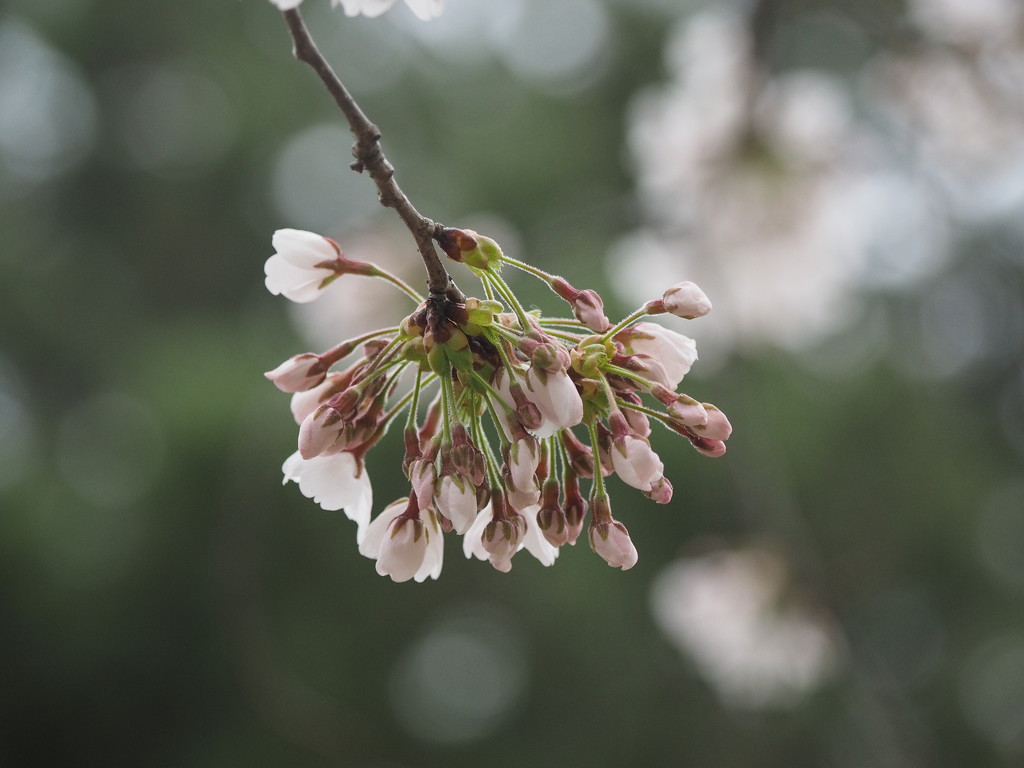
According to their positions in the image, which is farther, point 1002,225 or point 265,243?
point 265,243

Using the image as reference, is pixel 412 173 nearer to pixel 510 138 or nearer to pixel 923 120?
pixel 510 138

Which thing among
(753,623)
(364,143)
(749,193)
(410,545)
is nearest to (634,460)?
(410,545)

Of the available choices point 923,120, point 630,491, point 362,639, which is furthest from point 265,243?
point 923,120

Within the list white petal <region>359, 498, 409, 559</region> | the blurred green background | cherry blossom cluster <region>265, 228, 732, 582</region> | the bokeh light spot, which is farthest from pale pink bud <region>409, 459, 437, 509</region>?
the bokeh light spot

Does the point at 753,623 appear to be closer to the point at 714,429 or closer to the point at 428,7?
the point at 714,429

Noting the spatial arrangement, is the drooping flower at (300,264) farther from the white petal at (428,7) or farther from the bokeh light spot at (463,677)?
the bokeh light spot at (463,677)
